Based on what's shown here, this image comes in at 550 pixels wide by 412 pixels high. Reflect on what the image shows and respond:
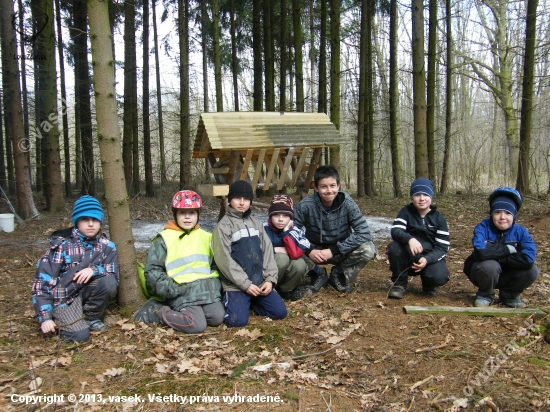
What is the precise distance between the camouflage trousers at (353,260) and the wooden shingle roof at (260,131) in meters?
3.44

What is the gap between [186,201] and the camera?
4.05m

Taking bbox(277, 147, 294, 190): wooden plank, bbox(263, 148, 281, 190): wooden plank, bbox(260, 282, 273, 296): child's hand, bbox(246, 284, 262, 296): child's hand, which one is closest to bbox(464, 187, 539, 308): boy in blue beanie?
bbox(260, 282, 273, 296): child's hand

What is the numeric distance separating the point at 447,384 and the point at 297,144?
6159 mm

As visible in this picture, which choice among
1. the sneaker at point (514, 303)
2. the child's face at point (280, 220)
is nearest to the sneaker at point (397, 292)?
the sneaker at point (514, 303)

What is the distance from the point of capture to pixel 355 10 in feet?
58.7

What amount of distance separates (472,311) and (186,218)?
2840mm

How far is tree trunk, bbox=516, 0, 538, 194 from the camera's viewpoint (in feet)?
33.3

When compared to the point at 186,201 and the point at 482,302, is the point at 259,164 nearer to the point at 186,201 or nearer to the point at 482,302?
the point at 186,201

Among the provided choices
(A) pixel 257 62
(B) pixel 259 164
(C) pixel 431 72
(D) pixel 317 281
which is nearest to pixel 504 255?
(D) pixel 317 281

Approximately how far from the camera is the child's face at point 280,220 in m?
4.63

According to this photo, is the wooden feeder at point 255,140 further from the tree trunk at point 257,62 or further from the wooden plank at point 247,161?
the tree trunk at point 257,62

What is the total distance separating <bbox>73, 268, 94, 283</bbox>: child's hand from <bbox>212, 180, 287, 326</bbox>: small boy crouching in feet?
3.73

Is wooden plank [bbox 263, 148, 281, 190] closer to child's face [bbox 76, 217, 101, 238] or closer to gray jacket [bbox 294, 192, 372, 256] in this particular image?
gray jacket [bbox 294, 192, 372, 256]

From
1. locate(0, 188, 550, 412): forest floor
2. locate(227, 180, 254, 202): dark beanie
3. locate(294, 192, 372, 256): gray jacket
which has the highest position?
locate(227, 180, 254, 202): dark beanie
